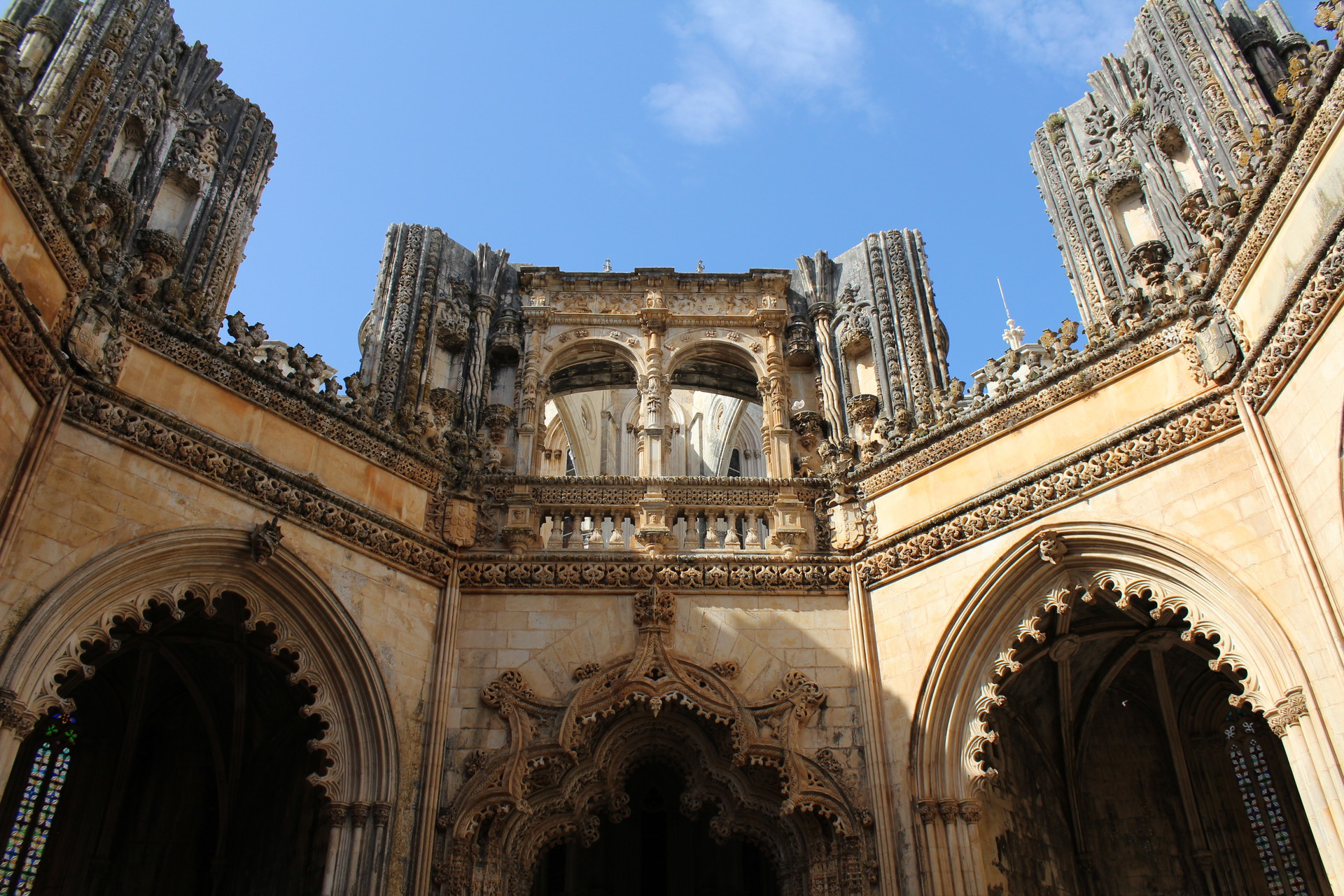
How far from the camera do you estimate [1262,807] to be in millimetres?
12211

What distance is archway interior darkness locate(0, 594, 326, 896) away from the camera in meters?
12.0

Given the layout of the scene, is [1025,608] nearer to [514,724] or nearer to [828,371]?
[828,371]

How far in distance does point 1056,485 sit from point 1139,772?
5.06m

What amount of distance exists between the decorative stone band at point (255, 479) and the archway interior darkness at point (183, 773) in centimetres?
214

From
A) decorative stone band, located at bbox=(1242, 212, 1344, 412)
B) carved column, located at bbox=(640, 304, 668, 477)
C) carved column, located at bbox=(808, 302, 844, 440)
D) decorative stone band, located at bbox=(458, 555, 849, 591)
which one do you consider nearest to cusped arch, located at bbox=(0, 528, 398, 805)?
decorative stone band, located at bbox=(458, 555, 849, 591)

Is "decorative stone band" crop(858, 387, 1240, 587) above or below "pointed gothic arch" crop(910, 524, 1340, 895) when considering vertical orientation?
above

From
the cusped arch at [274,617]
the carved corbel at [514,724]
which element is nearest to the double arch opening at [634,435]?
the carved corbel at [514,724]

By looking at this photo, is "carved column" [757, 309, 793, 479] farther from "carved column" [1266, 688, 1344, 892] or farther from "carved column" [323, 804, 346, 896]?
"carved column" [323, 804, 346, 896]

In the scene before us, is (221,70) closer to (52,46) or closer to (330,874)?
(52,46)

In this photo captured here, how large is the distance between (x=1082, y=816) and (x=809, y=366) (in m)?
6.81

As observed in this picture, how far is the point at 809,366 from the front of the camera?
569 inches

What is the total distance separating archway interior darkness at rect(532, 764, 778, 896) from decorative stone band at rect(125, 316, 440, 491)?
5.48m

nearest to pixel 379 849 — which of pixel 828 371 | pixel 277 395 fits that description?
pixel 277 395

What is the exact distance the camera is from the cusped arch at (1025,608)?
8938mm
